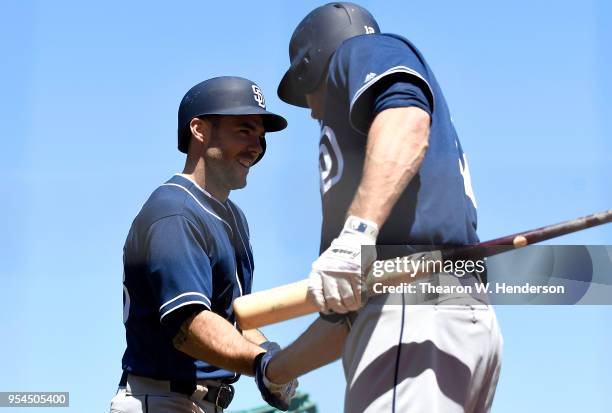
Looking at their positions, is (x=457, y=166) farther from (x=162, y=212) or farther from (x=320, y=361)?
(x=162, y=212)

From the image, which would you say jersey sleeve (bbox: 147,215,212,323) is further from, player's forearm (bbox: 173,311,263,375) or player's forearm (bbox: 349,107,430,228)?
player's forearm (bbox: 349,107,430,228)

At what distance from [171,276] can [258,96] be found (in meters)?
1.46

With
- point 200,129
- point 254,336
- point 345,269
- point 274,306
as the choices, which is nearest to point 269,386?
point 274,306

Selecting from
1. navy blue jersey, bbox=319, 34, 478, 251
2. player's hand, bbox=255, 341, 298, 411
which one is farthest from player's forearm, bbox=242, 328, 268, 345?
navy blue jersey, bbox=319, 34, 478, 251

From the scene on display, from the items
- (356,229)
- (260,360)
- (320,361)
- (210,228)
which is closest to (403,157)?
(356,229)

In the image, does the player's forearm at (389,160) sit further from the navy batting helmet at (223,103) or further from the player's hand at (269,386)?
the navy batting helmet at (223,103)

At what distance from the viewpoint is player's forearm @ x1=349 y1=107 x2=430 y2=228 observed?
3361 mm

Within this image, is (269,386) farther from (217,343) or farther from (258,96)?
(258,96)

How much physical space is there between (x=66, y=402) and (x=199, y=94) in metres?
2.05

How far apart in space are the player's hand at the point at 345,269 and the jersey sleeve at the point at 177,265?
5.41 feet

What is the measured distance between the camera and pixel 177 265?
507 centimetres

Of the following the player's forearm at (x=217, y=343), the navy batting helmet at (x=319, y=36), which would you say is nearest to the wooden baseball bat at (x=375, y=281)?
the player's forearm at (x=217, y=343)

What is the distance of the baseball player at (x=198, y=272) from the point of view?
4.96 m

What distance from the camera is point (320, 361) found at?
13.6ft
